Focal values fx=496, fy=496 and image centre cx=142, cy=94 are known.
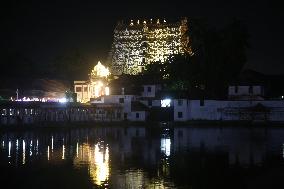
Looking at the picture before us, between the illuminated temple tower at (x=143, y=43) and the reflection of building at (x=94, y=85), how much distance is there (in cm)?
1297

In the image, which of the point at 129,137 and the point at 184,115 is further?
the point at 184,115

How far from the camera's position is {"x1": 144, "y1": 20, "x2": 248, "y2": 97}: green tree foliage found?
80.6m

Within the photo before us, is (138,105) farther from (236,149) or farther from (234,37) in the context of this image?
(236,149)

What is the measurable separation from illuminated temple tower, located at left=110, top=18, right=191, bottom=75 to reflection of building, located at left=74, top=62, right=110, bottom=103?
12968mm

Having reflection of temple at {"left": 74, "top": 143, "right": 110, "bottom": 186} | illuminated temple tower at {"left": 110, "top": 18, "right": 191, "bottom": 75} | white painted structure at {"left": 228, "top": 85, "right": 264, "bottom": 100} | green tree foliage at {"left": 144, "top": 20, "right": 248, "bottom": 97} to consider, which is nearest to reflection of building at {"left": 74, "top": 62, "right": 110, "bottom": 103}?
green tree foliage at {"left": 144, "top": 20, "right": 248, "bottom": 97}

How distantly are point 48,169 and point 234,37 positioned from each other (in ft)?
181

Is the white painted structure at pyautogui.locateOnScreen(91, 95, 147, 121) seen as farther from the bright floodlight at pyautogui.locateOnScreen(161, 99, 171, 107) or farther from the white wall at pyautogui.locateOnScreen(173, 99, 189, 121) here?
the white wall at pyautogui.locateOnScreen(173, 99, 189, 121)

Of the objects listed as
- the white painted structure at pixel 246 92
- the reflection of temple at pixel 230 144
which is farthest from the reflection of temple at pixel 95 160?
the white painted structure at pixel 246 92

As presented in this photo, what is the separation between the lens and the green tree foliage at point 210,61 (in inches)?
3174

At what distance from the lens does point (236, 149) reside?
4350cm

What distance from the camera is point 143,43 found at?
99.8 meters

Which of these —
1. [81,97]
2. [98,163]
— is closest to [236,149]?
[98,163]

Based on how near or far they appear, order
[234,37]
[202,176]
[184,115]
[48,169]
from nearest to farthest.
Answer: [202,176] < [48,169] < [184,115] < [234,37]

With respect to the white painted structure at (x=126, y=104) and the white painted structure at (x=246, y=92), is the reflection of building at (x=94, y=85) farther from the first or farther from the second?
the white painted structure at (x=246, y=92)
